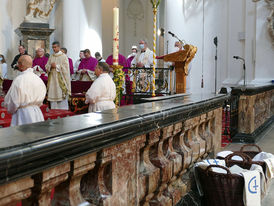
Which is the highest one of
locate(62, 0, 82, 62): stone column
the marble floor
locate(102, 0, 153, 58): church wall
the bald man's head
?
locate(102, 0, 153, 58): church wall

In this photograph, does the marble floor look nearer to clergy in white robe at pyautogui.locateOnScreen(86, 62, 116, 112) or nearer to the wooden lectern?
the wooden lectern

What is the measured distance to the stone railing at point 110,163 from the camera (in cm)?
144

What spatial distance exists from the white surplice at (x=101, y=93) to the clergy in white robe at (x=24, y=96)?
92 cm

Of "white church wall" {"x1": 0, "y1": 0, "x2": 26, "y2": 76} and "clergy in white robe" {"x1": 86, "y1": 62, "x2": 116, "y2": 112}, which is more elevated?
"white church wall" {"x1": 0, "y1": 0, "x2": 26, "y2": 76}

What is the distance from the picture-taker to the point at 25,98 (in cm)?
577

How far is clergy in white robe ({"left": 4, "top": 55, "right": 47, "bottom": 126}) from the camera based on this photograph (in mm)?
5684

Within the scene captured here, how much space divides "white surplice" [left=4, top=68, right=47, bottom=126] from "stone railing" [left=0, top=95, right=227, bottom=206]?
298 cm

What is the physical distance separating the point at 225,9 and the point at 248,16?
1345mm

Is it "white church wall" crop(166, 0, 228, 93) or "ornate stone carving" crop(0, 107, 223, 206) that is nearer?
"ornate stone carving" crop(0, 107, 223, 206)

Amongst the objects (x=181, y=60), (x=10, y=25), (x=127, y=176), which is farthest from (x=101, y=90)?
(x=10, y=25)

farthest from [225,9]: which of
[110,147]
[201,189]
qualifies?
[110,147]

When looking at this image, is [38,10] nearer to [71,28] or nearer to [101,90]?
[71,28]

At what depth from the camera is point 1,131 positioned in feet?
5.30

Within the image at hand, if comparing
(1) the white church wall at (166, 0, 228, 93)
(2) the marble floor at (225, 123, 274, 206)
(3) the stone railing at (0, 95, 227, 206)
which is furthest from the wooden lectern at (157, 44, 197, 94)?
(1) the white church wall at (166, 0, 228, 93)
